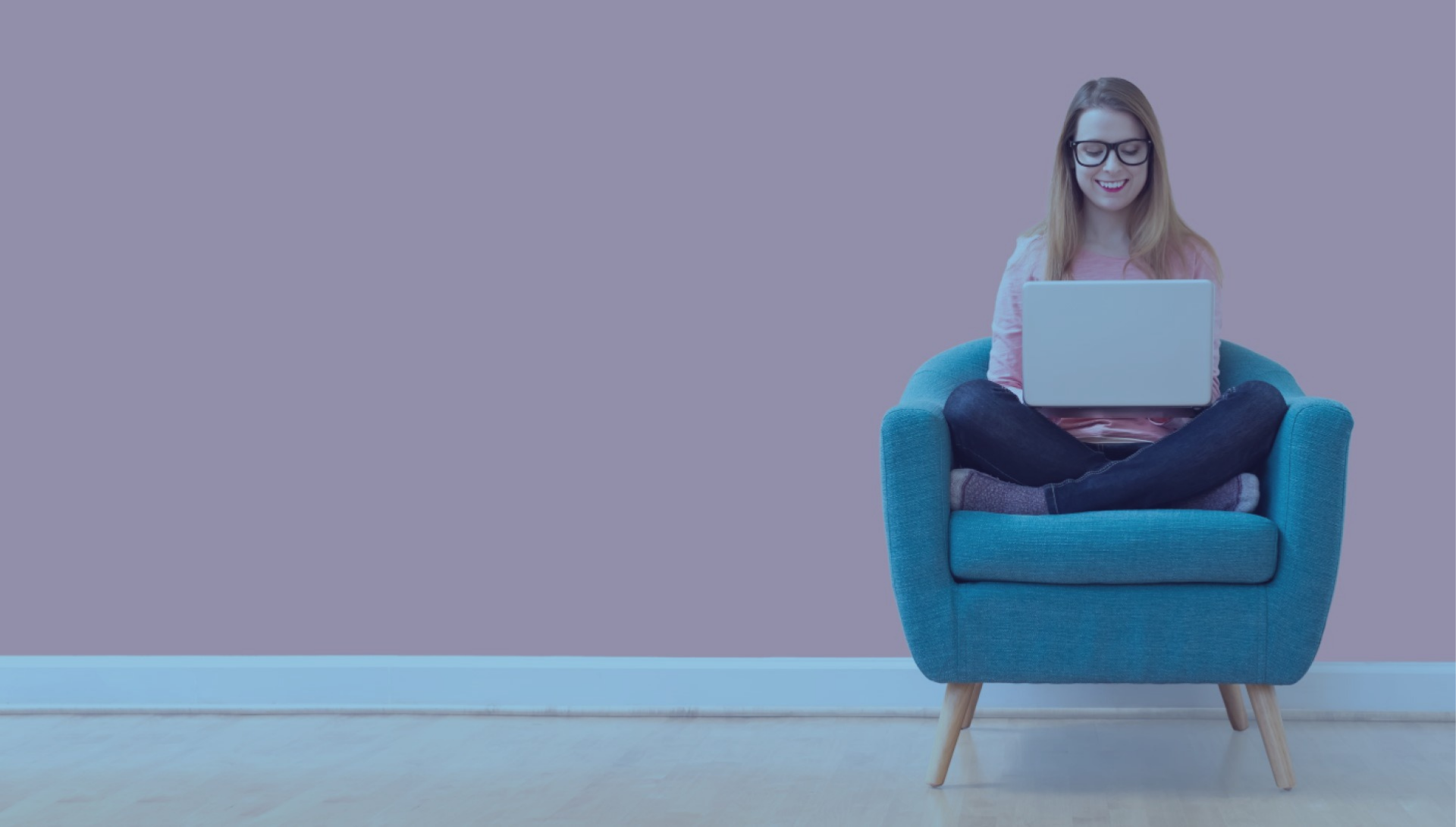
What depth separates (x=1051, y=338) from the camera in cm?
285

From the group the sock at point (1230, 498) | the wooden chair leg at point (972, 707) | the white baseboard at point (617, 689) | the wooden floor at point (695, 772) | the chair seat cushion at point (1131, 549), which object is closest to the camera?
the wooden floor at point (695, 772)

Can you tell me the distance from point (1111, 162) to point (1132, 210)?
0.51 ft

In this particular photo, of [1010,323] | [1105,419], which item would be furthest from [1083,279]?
[1105,419]

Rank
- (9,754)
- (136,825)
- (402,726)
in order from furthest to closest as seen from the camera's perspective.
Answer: (402,726)
(9,754)
(136,825)

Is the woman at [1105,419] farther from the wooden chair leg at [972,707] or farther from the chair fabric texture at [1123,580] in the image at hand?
the wooden chair leg at [972,707]

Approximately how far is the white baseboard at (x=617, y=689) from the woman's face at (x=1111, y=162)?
962 mm

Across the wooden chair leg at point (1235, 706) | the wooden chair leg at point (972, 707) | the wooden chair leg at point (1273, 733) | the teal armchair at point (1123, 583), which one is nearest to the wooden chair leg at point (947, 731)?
the teal armchair at point (1123, 583)

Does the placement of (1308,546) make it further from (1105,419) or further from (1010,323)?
(1010,323)

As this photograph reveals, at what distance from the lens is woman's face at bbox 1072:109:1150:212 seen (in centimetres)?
310

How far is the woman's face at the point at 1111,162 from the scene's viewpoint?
10.2 feet

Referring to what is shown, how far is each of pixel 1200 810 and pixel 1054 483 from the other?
2.01 feet

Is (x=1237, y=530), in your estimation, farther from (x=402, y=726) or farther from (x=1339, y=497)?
(x=402, y=726)

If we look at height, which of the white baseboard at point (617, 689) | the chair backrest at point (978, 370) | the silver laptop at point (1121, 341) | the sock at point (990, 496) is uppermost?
the silver laptop at point (1121, 341)

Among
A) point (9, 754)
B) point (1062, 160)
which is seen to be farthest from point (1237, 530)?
point (9, 754)
